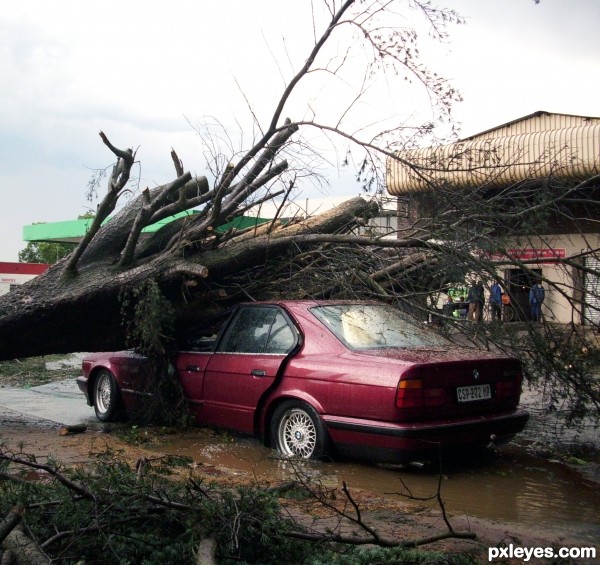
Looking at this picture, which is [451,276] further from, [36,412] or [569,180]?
[36,412]

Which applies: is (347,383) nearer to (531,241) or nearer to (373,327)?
(373,327)

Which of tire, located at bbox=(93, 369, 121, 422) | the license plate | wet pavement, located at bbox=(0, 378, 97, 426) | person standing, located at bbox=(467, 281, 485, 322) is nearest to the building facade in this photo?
person standing, located at bbox=(467, 281, 485, 322)

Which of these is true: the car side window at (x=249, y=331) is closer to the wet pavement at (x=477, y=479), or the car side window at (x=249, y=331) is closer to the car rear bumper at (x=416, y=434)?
the wet pavement at (x=477, y=479)

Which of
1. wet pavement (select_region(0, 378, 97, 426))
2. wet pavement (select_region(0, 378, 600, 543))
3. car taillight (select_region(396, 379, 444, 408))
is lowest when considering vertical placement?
wet pavement (select_region(0, 378, 97, 426))

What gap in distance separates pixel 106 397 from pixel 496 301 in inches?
186

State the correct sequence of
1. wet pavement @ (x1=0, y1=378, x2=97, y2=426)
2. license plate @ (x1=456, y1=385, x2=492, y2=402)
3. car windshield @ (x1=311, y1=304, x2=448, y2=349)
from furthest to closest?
wet pavement @ (x1=0, y1=378, x2=97, y2=426), car windshield @ (x1=311, y1=304, x2=448, y2=349), license plate @ (x1=456, y1=385, x2=492, y2=402)

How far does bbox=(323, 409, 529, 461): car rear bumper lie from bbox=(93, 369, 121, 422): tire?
3527mm

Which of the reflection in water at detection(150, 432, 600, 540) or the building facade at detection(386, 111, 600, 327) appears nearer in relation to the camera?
the reflection in water at detection(150, 432, 600, 540)

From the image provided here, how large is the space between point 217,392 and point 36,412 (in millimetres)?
3595

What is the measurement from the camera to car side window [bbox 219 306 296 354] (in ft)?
23.8

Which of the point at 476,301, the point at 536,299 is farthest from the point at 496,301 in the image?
the point at 536,299

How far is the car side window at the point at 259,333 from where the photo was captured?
7.26m

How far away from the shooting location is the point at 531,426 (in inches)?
344

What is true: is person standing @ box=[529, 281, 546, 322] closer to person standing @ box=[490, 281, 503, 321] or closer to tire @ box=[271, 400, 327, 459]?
person standing @ box=[490, 281, 503, 321]
